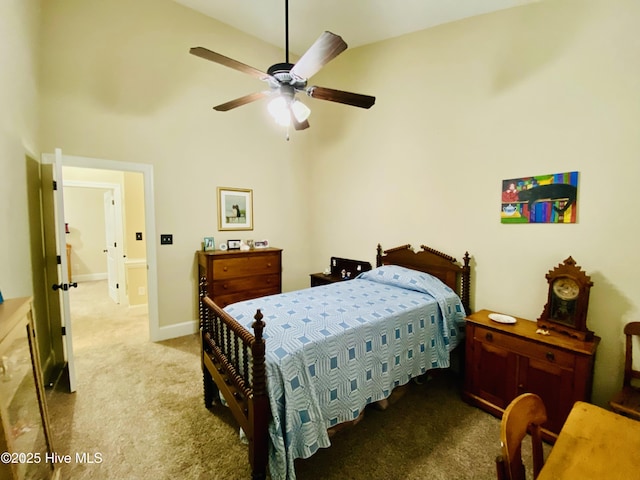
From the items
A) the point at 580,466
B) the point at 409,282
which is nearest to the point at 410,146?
the point at 409,282

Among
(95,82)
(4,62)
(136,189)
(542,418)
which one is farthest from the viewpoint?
(136,189)

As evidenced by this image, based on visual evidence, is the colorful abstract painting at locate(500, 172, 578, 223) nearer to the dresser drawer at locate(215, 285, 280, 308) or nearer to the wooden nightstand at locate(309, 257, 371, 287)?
the wooden nightstand at locate(309, 257, 371, 287)

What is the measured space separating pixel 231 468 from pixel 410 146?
3214 mm

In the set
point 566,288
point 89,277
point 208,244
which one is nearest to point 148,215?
point 208,244

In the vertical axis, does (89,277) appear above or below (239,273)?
below

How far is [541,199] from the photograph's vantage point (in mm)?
2320

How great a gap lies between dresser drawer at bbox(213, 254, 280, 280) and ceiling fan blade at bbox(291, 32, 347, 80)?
2.30 metres

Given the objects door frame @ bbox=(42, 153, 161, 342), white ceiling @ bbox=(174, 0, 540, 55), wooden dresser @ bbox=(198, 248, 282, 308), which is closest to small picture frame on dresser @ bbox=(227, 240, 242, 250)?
wooden dresser @ bbox=(198, 248, 282, 308)

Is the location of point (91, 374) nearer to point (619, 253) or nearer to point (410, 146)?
point (410, 146)

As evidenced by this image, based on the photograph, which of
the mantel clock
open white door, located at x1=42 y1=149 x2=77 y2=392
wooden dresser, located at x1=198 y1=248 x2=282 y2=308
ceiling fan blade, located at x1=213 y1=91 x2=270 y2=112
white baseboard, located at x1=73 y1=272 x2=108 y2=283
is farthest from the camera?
white baseboard, located at x1=73 y1=272 x2=108 y2=283

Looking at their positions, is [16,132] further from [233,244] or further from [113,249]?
[113,249]

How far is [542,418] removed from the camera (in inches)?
39.8

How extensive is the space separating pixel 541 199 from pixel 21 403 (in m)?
3.52

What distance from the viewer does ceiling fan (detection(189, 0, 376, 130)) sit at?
1.62 m
